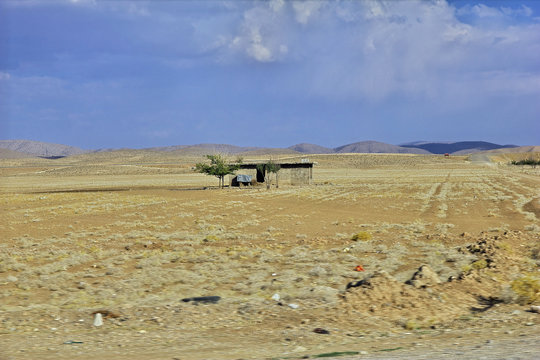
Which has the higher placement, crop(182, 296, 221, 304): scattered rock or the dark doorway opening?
the dark doorway opening

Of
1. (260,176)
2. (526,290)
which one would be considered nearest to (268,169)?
(260,176)

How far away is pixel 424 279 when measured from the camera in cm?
1195

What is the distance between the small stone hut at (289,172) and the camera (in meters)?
65.6

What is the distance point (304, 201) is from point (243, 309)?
1233 inches

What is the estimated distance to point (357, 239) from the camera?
1947cm

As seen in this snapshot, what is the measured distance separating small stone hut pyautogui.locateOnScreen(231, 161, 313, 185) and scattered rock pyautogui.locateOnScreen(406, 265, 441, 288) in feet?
174

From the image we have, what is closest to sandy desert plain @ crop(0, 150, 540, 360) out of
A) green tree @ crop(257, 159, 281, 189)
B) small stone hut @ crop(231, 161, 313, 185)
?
green tree @ crop(257, 159, 281, 189)

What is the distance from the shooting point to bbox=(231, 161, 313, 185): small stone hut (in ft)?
215

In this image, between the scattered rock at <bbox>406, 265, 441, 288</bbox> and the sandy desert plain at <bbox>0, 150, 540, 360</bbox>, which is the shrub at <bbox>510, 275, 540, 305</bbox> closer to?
the sandy desert plain at <bbox>0, 150, 540, 360</bbox>

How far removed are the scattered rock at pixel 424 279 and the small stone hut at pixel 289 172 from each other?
53.2 m

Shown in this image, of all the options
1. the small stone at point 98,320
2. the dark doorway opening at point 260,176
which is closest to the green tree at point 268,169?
the dark doorway opening at point 260,176

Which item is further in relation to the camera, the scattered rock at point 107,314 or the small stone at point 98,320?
the scattered rock at point 107,314

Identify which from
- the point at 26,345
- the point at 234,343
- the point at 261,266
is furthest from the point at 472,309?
the point at 26,345

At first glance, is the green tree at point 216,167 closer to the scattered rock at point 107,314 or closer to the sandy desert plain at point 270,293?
the sandy desert plain at point 270,293
